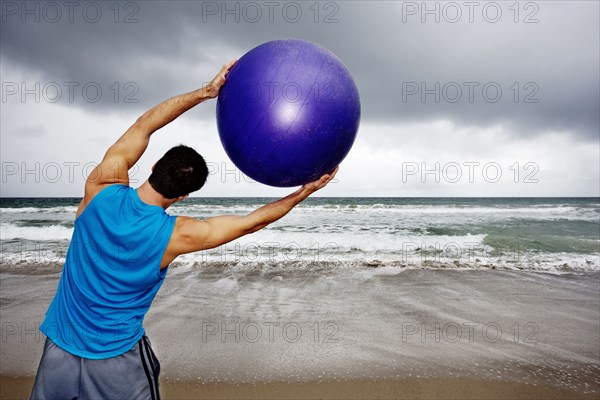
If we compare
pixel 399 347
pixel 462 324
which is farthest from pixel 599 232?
pixel 399 347

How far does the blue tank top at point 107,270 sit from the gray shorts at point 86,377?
0.04 m

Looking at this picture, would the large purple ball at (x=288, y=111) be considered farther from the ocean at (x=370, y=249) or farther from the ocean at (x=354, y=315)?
the ocean at (x=370, y=249)

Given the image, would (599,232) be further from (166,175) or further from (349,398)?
(166,175)

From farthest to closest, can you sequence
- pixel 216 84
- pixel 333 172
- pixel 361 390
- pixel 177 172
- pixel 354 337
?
pixel 354 337 → pixel 361 390 → pixel 333 172 → pixel 216 84 → pixel 177 172

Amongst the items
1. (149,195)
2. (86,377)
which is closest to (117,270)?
(149,195)

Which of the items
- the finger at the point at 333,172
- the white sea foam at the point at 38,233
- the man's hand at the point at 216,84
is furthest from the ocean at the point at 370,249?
the man's hand at the point at 216,84

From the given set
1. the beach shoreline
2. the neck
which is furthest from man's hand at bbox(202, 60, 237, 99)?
the beach shoreline

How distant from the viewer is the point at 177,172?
6.04 feet

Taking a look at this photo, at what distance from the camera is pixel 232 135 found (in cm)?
234

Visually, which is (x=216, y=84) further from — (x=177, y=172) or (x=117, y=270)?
(x=117, y=270)

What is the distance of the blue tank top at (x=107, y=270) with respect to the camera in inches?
68.0

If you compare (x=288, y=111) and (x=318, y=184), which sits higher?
(x=288, y=111)

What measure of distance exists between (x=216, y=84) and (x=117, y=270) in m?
1.22

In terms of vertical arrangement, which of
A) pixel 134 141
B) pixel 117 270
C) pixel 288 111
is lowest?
pixel 117 270
